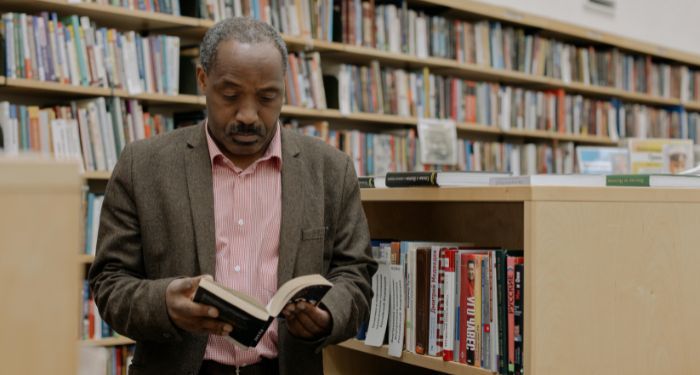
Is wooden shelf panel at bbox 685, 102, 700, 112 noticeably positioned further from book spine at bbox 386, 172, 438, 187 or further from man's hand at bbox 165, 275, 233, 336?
man's hand at bbox 165, 275, 233, 336

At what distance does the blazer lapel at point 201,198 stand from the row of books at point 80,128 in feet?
5.71

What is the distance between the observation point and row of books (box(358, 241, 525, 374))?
1.66m

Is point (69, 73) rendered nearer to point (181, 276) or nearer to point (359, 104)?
point (359, 104)

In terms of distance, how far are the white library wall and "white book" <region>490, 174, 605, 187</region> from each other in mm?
3616

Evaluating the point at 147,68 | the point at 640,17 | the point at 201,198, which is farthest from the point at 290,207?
the point at 640,17

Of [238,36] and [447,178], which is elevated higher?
[238,36]

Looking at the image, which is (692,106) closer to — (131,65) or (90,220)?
(131,65)

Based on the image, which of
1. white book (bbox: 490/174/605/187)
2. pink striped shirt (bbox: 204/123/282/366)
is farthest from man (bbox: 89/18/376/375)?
white book (bbox: 490/174/605/187)

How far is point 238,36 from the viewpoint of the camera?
1.60 m

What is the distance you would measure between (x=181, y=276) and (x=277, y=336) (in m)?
0.22

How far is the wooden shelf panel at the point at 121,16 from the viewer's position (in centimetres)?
333

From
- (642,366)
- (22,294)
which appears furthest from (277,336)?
(22,294)

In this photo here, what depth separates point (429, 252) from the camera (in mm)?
1857

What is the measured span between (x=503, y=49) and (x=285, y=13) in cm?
164
